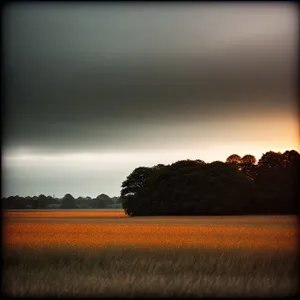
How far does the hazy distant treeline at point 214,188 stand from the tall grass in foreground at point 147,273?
2212 cm

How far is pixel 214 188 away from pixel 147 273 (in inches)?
1121

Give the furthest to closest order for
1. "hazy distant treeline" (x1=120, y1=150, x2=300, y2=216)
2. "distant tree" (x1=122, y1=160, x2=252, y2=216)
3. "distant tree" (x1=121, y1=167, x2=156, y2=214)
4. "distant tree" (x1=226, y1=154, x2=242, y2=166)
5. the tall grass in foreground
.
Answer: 1. "distant tree" (x1=226, y1=154, x2=242, y2=166)
2. "distant tree" (x1=122, y1=160, x2=252, y2=216)
3. "distant tree" (x1=121, y1=167, x2=156, y2=214)
4. "hazy distant treeline" (x1=120, y1=150, x2=300, y2=216)
5. the tall grass in foreground

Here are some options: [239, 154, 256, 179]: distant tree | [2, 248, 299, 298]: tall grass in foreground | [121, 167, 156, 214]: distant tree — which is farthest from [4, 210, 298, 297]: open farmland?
[239, 154, 256, 179]: distant tree

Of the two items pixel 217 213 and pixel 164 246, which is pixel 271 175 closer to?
pixel 217 213

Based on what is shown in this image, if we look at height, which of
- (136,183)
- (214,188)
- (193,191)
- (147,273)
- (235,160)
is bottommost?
(147,273)

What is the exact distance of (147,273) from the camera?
13391 mm

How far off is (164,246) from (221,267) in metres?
3.63

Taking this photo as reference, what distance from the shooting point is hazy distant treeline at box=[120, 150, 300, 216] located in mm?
38500

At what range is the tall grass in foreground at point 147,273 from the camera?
1092 cm

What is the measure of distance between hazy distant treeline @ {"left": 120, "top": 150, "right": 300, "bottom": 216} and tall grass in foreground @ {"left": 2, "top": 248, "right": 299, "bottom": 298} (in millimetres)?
22120

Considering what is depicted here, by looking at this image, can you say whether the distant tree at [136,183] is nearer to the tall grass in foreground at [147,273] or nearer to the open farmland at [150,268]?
the open farmland at [150,268]

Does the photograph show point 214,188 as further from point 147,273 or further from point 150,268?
point 147,273

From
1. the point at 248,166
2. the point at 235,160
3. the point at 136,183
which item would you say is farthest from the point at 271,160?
the point at 136,183

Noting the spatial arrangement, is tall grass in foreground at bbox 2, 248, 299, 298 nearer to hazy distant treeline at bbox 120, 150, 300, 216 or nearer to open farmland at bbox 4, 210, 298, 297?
open farmland at bbox 4, 210, 298, 297
